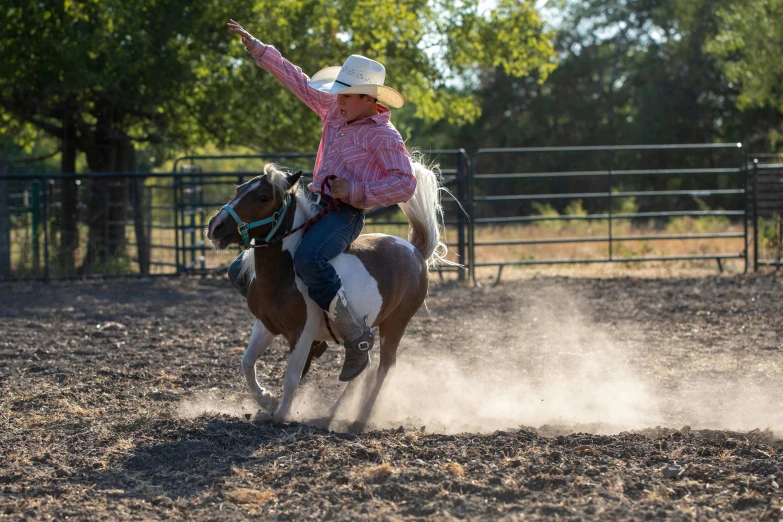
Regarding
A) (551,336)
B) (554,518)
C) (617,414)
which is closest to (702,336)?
(551,336)

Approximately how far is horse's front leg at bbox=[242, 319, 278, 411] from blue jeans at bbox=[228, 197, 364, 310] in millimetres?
447

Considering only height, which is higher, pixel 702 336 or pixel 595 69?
pixel 595 69

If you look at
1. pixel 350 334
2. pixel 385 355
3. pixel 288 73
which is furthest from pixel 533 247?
pixel 350 334

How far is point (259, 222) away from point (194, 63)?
10120mm

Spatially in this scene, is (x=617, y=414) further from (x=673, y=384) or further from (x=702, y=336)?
(x=702, y=336)

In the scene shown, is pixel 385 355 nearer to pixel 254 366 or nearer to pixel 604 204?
pixel 254 366

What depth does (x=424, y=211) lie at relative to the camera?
5258mm

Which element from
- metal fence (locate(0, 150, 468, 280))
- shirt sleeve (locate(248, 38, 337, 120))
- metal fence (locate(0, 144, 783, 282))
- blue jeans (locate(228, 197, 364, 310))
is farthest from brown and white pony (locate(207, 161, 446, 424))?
metal fence (locate(0, 150, 468, 280))

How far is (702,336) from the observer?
7684 millimetres

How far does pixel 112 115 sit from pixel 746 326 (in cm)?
1060

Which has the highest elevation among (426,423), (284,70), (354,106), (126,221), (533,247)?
(284,70)

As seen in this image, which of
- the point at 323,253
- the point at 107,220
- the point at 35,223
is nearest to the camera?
the point at 323,253

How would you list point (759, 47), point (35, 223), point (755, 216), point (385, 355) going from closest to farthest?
point (385, 355) < point (35, 223) < point (755, 216) < point (759, 47)

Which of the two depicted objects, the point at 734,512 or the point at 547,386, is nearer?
the point at 734,512
